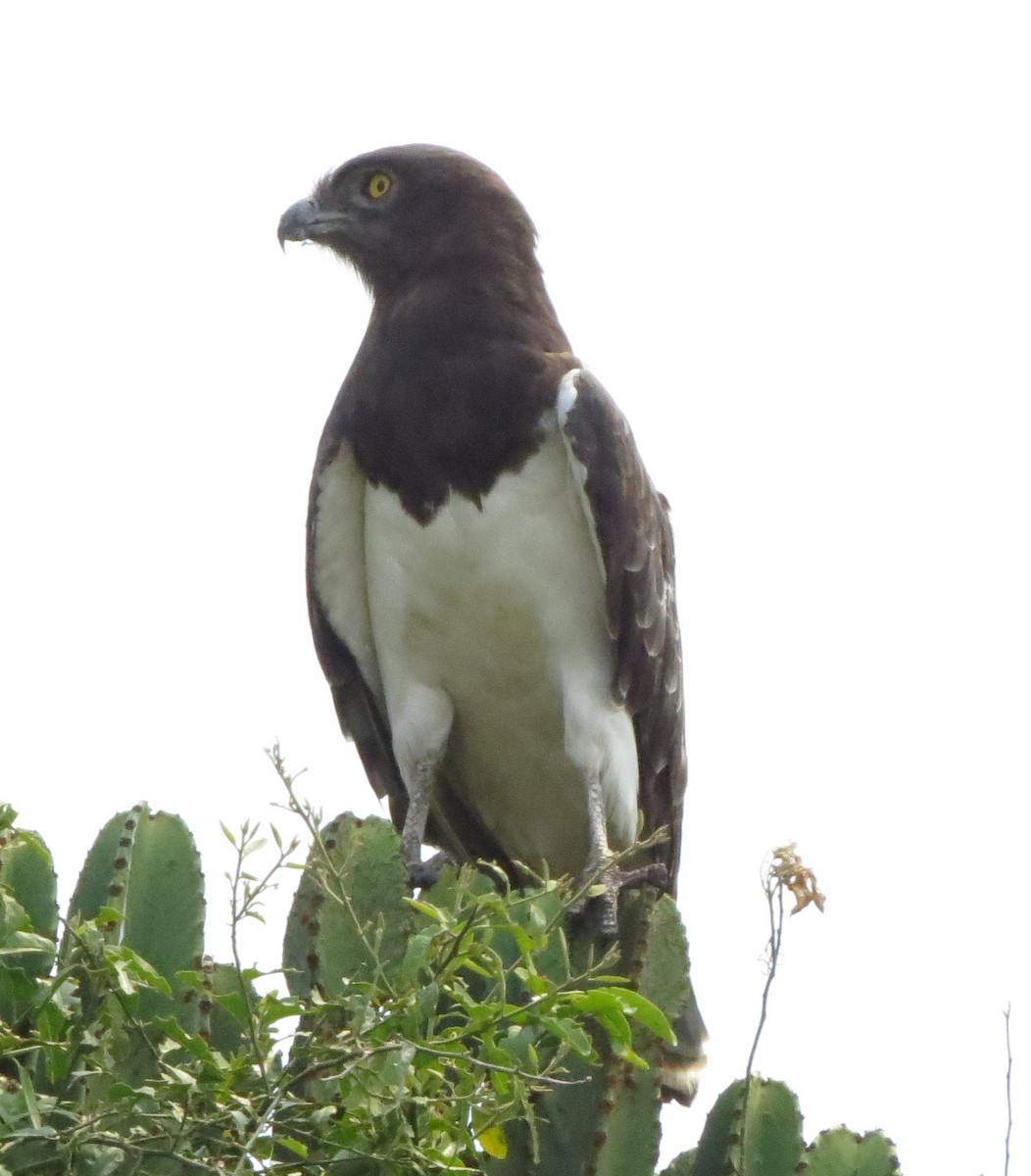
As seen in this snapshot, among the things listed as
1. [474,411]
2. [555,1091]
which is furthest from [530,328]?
[555,1091]

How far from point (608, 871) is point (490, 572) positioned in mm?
1327

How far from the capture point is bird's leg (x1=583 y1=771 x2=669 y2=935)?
576 centimetres

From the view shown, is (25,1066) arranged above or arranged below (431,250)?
below

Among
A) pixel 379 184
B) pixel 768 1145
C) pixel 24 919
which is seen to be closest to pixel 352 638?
pixel 379 184

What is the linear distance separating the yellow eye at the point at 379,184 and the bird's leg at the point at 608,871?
251cm

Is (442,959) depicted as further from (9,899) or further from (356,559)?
(356,559)

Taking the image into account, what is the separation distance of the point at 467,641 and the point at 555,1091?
8.74 ft

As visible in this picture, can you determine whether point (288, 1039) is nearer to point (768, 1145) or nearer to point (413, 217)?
point (768, 1145)

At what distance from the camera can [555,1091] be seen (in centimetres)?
446

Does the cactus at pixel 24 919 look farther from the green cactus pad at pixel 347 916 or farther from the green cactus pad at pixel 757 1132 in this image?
the green cactus pad at pixel 757 1132

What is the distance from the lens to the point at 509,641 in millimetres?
6891

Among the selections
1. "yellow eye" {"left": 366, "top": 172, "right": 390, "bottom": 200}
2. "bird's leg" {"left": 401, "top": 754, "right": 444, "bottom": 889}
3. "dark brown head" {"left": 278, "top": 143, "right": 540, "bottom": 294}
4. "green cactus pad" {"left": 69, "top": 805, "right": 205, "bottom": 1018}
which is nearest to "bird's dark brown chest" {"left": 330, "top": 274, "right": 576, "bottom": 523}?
"dark brown head" {"left": 278, "top": 143, "right": 540, "bottom": 294}

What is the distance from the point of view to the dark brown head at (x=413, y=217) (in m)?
7.46

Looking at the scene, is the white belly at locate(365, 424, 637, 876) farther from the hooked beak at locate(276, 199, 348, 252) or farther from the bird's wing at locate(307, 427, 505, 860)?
the hooked beak at locate(276, 199, 348, 252)
